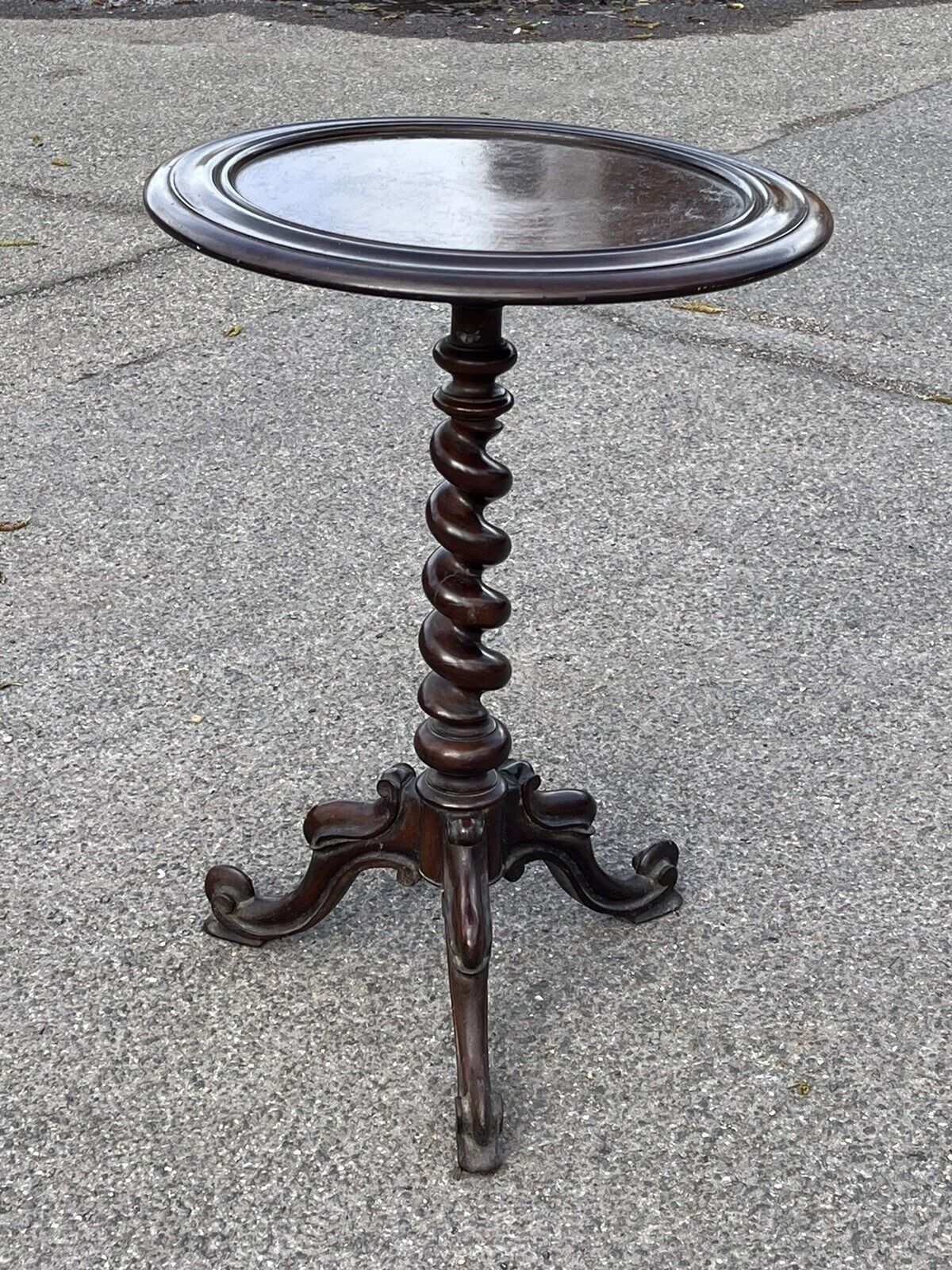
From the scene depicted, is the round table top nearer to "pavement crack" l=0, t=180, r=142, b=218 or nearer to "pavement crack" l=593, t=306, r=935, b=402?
"pavement crack" l=593, t=306, r=935, b=402

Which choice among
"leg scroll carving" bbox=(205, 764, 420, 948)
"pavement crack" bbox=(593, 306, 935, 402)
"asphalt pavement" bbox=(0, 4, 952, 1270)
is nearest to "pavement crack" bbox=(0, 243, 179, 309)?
"asphalt pavement" bbox=(0, 4, 952, 1270)

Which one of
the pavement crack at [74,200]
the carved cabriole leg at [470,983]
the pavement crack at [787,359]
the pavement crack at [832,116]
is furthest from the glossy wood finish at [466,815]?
the pavement crack at [832,116]

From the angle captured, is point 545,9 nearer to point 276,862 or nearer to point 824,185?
point 824,185

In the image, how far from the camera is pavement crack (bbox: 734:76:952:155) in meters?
6.48

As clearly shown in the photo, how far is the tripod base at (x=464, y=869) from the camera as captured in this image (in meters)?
2.09

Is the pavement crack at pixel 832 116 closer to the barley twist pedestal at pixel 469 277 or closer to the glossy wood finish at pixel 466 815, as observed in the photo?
the barley twist pedestal at pixel 469 277

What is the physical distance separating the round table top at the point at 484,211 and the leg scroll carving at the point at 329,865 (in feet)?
2.77

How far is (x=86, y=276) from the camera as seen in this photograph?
5.02 meters

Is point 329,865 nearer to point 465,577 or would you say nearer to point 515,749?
point 465,577

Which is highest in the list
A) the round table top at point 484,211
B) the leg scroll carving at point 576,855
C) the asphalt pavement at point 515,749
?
the round table top at point 484,211

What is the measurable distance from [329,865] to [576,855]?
1.26ft

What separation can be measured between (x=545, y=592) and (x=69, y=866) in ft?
4.28

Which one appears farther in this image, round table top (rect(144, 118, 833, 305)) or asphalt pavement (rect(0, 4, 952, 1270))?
asphalt pavement (rect(0, 4, 952, 1270))

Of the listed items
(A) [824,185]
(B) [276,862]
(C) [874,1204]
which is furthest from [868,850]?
(A) [824,185]
